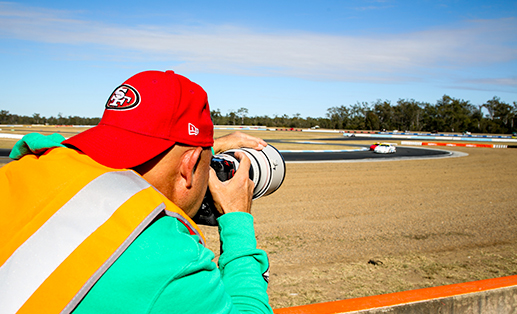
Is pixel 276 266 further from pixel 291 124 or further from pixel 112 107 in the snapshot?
pixel 291 124

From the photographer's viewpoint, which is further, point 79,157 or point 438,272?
point 438,272

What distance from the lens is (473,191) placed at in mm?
11789

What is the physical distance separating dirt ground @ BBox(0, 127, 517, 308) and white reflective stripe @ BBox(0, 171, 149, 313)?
3.34 metres

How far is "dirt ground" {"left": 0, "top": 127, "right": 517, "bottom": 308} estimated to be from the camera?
15.6ft

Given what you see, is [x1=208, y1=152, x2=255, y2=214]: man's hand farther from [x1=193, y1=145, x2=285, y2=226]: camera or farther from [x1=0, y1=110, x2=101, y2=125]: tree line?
[x1=0, y1=110, x2=101, y2=125]: tree line

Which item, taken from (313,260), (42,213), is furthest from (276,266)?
(42,213)

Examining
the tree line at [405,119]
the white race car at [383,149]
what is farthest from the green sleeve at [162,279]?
the tree line at [405,119]

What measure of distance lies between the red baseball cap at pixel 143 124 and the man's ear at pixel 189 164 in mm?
29

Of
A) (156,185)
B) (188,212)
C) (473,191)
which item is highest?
(156,185)

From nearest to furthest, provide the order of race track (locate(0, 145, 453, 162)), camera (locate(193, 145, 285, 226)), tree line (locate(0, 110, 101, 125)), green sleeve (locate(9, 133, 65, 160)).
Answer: green sleeve (locate(9, 133, 65, 160))
camera (locate(193, 145, 285, 226))
race track (locate(0, 145, 453, 162))
tree line (locate(0, 110, 101, 125))

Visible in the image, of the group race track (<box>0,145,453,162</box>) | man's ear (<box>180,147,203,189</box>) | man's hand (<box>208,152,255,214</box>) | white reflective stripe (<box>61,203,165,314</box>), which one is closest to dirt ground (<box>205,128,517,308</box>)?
man's hand (<box>208,152,255,214</box>)

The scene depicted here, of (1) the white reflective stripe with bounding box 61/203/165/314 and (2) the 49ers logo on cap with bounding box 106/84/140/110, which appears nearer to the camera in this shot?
(1) the white reflective stripe with bounding box 61/203/165/314

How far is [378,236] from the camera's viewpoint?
680cm

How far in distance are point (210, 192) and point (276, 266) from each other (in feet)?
12.6
